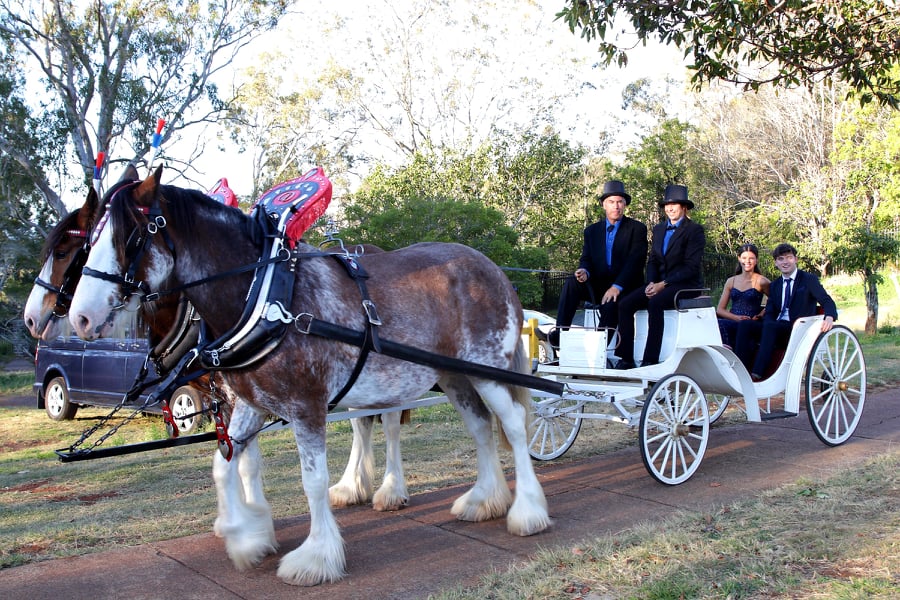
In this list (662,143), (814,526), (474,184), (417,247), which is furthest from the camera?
(662,143)

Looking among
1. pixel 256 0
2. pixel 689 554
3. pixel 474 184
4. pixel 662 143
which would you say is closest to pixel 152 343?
pixel 689 554

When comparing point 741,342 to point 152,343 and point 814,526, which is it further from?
point 152,343

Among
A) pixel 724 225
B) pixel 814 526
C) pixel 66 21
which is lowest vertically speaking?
pixel 814 526

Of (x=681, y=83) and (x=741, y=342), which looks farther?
(x=681, y=83)

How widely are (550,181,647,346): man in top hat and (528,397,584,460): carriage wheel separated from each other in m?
0.59

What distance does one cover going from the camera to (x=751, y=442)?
7297mm

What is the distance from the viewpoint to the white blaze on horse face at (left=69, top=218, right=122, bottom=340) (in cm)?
354

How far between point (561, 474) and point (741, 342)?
2.38 m

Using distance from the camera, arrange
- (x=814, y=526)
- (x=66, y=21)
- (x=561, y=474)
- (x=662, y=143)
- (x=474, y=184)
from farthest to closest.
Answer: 1. (x=662, y=143)
2. (x=474, y=184)
3. (x=66, y=21)
4. (x=561, y=474)
5. (x=814, y=526)

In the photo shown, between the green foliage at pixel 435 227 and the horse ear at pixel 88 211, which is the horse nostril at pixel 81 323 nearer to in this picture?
the horse ear at pixel 88 211

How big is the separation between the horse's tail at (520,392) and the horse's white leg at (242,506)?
62.0 inches

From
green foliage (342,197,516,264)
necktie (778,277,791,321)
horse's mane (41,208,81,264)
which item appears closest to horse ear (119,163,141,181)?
horse's mane (41,208,81,264)

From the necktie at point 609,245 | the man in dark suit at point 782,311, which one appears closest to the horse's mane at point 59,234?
the necktie at point 609,245

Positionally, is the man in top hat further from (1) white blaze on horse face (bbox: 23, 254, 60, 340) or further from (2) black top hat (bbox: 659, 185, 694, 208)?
(1) white blaze on horse face (bbox: 23, 254, 60, 340)
